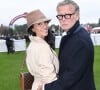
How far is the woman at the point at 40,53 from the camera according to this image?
4.47 m

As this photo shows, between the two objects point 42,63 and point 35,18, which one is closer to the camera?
point 42,63

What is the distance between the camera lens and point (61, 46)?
13.8 feet

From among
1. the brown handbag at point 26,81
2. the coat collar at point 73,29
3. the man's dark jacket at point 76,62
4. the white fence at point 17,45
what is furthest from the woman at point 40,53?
the white fence at point 17,45

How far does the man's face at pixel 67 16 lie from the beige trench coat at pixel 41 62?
493 millimetres

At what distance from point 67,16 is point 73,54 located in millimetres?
362

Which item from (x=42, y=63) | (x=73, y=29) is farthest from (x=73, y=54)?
(x=42, y=63)

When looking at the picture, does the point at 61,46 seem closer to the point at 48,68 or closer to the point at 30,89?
the point at 48,68

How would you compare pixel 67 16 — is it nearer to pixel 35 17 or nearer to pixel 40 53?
pixel 40 53

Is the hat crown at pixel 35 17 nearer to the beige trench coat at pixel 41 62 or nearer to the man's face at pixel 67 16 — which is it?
the beige trench coat at pixel 41 62

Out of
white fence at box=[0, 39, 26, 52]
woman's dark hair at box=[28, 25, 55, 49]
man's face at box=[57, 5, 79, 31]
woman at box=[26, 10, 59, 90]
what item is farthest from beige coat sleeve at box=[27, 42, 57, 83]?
white fence at box=[0, 39, 26, 52]

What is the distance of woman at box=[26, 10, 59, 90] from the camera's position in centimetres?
447

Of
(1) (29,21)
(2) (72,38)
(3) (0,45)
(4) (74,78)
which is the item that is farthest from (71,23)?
(3) (0,45)

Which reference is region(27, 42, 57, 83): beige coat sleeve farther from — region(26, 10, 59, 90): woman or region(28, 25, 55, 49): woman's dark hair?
region(28, 25, 55, 49): woman's dark hair

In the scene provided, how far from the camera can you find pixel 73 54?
394cm
